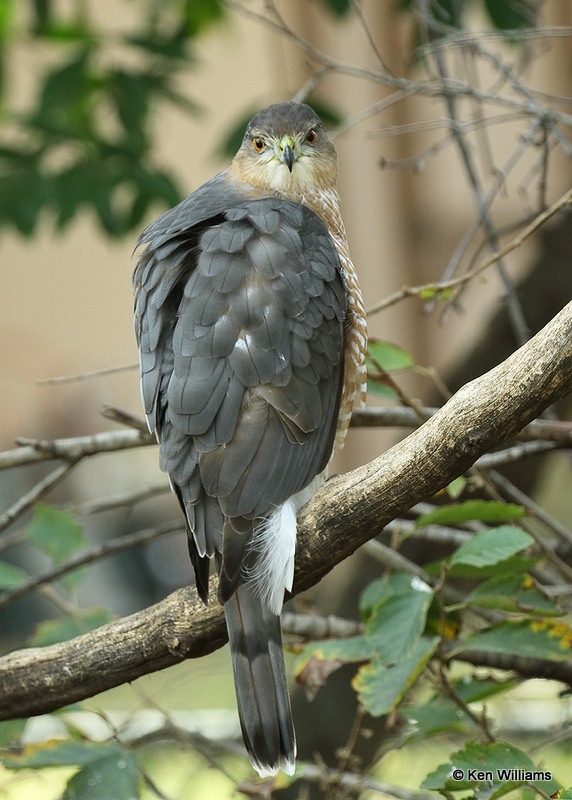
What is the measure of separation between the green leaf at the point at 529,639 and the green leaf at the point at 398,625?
172mm

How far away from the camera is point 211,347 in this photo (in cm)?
194

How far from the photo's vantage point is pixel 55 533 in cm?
246

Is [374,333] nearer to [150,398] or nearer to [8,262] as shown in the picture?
[8,262]

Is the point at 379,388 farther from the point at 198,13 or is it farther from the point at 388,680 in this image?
the point at 198,13

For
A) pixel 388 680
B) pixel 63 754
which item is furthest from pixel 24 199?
pixel 388 680

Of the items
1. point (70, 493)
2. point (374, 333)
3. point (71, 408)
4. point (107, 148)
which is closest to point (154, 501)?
point (70, 493)

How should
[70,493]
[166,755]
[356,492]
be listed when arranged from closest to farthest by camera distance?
[356,492], [166,755], [70,493]

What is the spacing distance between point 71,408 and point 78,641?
4787mm

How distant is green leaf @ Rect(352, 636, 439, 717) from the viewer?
187 cm

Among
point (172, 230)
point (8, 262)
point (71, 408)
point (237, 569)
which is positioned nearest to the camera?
point (237, 569)

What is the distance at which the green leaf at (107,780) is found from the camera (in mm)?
1967

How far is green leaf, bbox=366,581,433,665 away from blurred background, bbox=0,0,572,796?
90 centimetres

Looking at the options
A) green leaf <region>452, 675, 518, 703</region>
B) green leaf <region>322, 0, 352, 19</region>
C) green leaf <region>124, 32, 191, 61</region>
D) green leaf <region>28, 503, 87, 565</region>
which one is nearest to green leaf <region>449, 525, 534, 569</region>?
green leaf <region>452, 675, 518, 703</region>

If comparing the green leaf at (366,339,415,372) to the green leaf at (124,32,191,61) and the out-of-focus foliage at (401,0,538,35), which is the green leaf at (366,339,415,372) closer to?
the out-of-focus foliage at (401,0,538,35)
